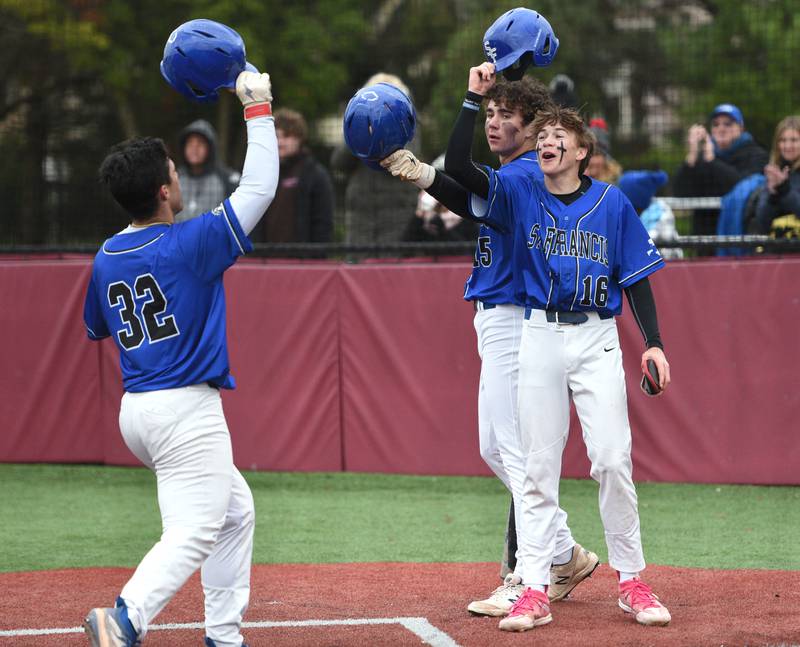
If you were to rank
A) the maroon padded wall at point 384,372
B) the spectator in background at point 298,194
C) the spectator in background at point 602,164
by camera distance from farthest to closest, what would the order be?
the spectator in background at point 298,194
the spectator in background at point 602,164
the maroon padded wall at point 384,372

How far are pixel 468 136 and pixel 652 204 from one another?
475cm

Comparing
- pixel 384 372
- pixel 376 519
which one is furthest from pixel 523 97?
pixel 384 372

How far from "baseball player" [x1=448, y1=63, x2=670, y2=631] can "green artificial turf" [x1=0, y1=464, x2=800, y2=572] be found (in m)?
1.52

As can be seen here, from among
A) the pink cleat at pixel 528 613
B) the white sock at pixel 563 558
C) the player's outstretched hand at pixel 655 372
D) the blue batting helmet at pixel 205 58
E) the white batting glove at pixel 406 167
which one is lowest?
the pink cleat at pixel 528 613

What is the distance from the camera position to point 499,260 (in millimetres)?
5383

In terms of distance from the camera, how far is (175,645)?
4.78m

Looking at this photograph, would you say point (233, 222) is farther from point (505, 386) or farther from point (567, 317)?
point (505, 386)

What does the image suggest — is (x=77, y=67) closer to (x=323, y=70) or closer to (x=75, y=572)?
(x=323, y=70)

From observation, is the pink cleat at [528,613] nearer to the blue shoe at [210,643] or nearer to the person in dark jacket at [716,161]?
the blue shoe at [210,643]

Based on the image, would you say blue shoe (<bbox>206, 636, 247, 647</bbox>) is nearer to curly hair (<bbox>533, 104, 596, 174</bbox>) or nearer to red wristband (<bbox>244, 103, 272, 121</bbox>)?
red wristband (<bbox>244, 103, 272, 121</bbox>)

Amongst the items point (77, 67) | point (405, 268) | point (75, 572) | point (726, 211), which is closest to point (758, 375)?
point (726, 211)

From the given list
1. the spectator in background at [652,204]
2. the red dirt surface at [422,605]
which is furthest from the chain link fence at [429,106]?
the red dirt surface at [422,605]

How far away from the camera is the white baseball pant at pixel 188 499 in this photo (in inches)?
166

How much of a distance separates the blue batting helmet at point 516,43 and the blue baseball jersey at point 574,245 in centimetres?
51
